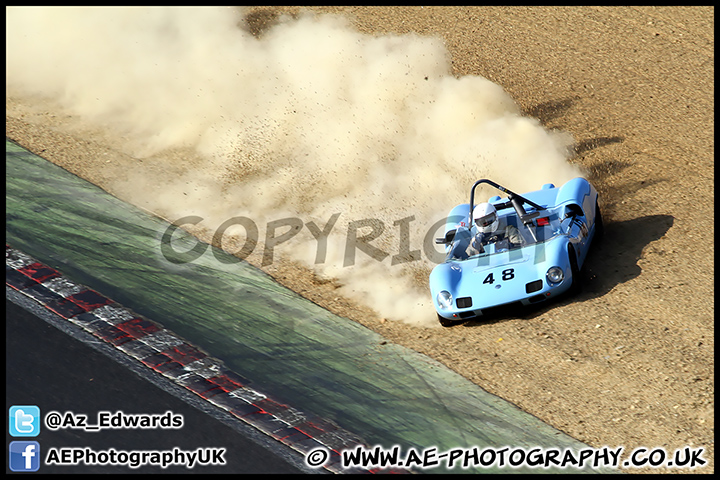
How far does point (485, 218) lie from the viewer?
9891 millimetres

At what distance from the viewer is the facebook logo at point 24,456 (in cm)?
782

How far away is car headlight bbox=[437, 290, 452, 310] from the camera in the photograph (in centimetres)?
951

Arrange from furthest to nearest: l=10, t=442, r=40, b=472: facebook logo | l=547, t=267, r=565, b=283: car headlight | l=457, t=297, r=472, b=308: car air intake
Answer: l=457, t=297, r=472, b=308: car air intake → l=547, t=267, r=565, b=283: car headlight → l=10, t=442, r=40, b=472: facebook logo

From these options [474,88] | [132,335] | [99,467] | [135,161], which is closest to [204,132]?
[135,161]

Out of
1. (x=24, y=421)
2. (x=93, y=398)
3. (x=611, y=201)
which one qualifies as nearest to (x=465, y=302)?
(x=611, y=201)

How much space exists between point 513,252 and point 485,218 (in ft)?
1.83

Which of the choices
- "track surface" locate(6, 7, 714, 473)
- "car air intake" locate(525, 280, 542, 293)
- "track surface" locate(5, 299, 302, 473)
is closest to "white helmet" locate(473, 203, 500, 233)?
"car air intake" locate(525, 280, 542, 293)

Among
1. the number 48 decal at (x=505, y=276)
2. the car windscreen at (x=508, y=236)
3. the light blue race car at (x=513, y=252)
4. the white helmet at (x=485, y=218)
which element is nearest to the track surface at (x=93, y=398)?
the light blue race car at (x=513, y=252)

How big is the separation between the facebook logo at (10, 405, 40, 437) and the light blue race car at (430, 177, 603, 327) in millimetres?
4760

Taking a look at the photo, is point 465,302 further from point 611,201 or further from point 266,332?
point 611,201

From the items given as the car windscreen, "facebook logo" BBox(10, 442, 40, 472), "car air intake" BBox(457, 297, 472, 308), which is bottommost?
"facebook logo" BBox(10, 442, 40, 472)

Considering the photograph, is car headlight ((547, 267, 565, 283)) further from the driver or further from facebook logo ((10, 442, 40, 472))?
facebook logo ((10, 442, 40, 472))

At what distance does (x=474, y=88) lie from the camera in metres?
14.7

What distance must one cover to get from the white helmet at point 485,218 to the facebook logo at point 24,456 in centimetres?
573
